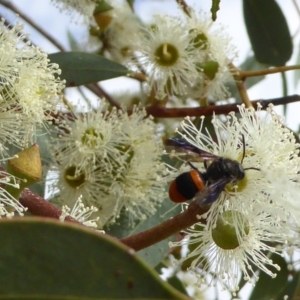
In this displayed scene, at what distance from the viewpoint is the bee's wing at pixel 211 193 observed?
2.98 ft

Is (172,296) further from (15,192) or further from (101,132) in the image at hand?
(101,132)

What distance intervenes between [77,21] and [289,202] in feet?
3.55

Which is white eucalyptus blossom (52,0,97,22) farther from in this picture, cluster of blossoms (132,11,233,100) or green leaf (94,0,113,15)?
cluster of blossoms (132,11,233,100)

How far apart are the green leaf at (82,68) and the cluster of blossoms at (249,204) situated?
0.42 meters

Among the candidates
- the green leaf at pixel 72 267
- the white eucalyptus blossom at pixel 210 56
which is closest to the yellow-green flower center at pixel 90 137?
the white eucalyptus blossom at pixel 210 56

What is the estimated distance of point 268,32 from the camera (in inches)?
65.6

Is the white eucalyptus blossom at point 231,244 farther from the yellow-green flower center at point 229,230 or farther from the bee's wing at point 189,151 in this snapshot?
the bee's wing at point 189,151

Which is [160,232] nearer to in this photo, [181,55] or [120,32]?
[181,55]

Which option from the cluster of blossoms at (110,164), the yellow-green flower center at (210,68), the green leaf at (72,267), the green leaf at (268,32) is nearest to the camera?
the green leaf at (72,267)

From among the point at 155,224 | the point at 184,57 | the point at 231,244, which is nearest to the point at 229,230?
the point at 231,244

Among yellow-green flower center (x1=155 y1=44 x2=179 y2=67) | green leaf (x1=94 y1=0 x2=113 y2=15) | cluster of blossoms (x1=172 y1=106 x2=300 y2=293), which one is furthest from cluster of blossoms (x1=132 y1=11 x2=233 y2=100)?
cluster of blossoms (x1=172 y1=106 x2=300 y2=293)

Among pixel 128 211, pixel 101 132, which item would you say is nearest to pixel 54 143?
pixel 101 132

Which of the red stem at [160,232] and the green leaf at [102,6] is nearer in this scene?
the red stem at [160,232]

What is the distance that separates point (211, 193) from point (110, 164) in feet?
1.68
